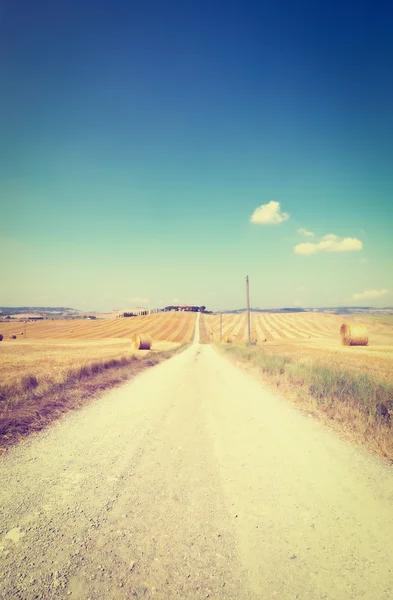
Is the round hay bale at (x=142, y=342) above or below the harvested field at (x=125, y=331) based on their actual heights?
above

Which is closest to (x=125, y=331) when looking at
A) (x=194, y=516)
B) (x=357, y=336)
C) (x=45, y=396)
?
(x=357, y=336)

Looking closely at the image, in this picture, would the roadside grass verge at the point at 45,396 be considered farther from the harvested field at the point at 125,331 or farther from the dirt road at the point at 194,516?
the harvested field at the point at 125,331

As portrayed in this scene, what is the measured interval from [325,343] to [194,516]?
36687mm

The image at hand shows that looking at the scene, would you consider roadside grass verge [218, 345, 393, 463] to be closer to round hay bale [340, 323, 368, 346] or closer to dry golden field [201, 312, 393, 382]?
dry golden field [201, 312, 393, 382]

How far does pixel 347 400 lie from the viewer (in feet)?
27.7

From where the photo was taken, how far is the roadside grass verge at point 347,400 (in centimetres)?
601

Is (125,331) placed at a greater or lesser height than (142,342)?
lesser

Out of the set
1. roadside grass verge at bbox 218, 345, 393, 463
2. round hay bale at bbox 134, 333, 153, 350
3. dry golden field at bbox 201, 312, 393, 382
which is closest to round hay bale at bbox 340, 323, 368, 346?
dry golden field at bbox 201, 312, 393, 382

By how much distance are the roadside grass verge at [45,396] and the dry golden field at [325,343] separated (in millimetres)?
11076

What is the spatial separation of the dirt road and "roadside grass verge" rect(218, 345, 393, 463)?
0.73 m

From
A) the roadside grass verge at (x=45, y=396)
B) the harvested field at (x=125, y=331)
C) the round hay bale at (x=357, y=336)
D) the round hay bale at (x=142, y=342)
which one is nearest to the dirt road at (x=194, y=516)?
the roadside grass verge at (x=45, y=396)

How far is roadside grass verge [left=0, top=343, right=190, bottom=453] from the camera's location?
20.6ft

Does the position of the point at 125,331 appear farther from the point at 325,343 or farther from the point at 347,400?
the point at 347,400

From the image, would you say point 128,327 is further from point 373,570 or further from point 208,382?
point 373,570
